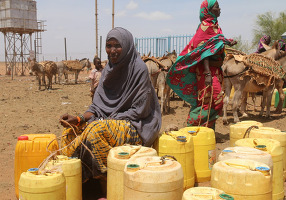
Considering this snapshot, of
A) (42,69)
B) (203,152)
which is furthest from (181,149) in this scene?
(42,69)

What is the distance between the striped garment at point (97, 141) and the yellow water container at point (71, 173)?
25 centimetres

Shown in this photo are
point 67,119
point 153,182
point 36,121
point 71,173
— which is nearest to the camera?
point 153,182

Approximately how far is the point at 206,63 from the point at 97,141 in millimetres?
Result: 2656

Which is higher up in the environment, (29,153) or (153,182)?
(153,182)

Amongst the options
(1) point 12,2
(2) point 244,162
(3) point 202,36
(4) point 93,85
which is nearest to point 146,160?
(2) point 244,162

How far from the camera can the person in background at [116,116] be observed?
327 centimetres

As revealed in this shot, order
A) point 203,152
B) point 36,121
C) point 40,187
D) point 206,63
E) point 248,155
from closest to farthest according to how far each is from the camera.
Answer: point 40,187
point 248,155
point 203,152
point 206,63
point 36,121

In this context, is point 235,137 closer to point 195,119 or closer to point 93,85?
point 195,119

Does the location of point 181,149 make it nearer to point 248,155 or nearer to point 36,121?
point 248,155

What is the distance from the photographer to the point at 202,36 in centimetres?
534

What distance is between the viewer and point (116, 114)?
3.65 metres

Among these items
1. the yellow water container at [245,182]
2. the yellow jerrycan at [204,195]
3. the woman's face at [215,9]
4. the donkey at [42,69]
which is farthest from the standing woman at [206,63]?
the donkey at [42,69]

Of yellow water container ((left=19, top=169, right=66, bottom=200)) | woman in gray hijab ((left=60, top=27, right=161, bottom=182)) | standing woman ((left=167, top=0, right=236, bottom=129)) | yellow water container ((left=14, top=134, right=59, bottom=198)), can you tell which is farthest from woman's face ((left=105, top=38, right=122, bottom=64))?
standing woman ((left=167, top=0, right=236, bottom=129))

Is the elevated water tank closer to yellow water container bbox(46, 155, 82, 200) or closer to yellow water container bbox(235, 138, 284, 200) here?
yellow water container bbox(46, 155, 82, 200)
